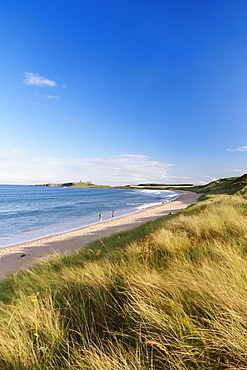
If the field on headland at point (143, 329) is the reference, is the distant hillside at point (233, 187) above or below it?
above

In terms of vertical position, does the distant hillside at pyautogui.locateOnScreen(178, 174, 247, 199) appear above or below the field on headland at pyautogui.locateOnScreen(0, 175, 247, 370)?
above

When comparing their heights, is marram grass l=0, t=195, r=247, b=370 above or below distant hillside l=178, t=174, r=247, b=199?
below

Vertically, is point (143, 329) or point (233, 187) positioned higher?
point (233, 187)

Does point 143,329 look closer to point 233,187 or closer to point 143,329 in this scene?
point 143,329

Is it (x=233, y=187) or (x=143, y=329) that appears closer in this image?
(x=143, y=329)

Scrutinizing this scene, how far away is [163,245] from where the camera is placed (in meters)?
4.55

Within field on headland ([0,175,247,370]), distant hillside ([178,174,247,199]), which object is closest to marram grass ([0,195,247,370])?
field on headland ([0,175,247,370])

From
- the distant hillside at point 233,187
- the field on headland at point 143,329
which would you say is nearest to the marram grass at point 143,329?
the field on headland at point 143,329

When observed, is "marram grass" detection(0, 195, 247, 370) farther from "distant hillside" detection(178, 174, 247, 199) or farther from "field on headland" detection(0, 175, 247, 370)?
"distant hillside" detection(178, 174, 247, 199)

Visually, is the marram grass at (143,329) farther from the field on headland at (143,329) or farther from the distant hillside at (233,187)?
the distant hillside at (233,187)

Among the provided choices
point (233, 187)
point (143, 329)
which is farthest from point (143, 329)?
point (233, 187)

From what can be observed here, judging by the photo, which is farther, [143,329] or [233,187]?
[233,187]

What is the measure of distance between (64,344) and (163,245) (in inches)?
115

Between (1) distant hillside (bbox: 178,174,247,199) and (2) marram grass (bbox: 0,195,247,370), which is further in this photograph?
(1) distant hillside (bbox: 178,174,247,199)
